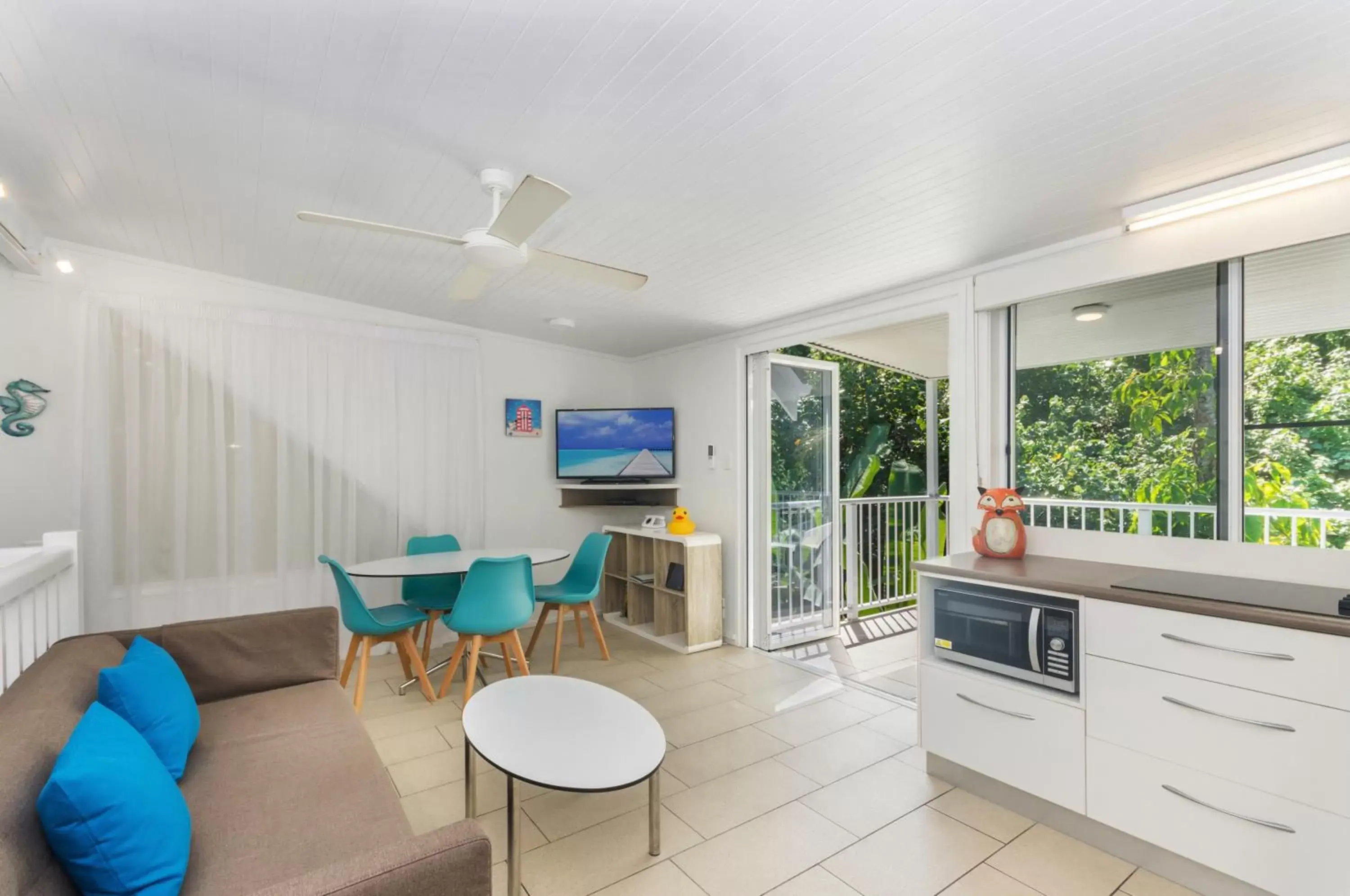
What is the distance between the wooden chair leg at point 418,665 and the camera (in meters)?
3.29

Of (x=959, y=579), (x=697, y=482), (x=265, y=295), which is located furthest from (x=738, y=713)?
(x=265, y=295)

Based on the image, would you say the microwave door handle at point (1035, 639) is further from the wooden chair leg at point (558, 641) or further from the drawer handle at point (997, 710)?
the wooden chair leg at point (558, 641)

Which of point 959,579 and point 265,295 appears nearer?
point 959,579

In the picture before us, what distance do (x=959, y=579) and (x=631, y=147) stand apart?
203 centimetres

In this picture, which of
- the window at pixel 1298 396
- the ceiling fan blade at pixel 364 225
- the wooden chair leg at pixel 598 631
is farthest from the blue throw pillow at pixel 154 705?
the window at pixel 1298 396

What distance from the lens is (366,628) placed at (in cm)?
318

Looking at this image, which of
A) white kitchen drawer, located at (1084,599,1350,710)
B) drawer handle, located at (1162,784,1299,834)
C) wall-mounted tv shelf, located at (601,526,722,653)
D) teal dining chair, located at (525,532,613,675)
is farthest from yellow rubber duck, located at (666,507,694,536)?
drawer handle, located at (1162,784,1299,834)

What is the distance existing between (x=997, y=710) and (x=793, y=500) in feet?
7.68

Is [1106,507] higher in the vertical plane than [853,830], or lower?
higher

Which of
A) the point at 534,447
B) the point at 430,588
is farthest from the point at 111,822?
the point at 534,447

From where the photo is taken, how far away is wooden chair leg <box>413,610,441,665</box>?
368cm

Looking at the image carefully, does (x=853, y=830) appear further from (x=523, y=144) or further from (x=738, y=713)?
(x=523, y=144)

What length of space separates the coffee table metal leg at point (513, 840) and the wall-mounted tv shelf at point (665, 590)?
98.4 inches

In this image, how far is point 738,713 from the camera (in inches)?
127
